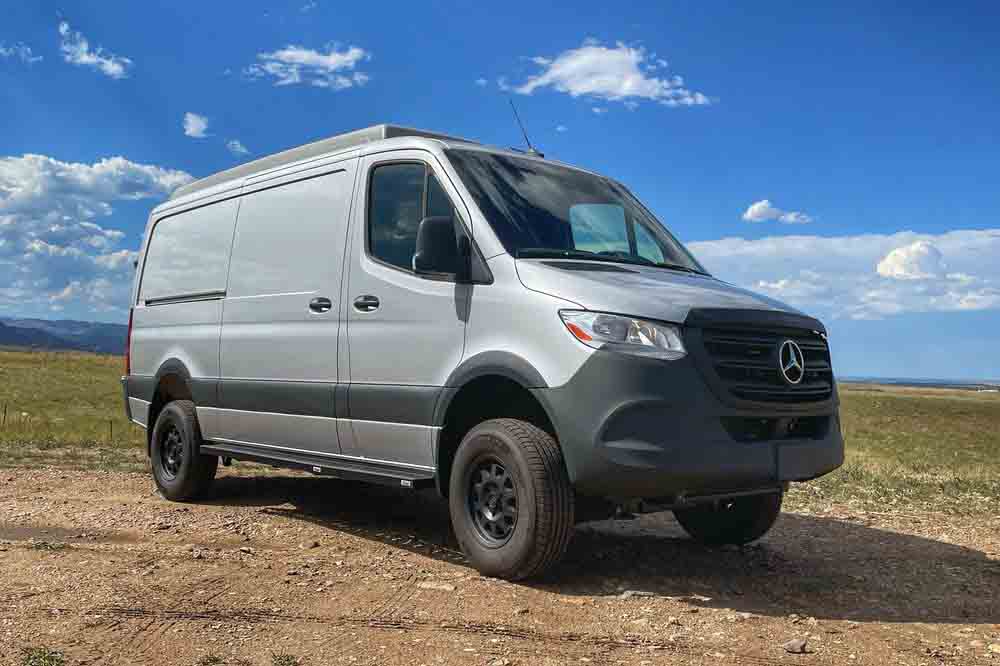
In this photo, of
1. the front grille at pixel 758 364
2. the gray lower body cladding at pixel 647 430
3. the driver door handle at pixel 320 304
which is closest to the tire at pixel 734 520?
the front grille at pixel 758 364

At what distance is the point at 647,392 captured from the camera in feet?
15.7

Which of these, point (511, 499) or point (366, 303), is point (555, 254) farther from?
point (511, 499)

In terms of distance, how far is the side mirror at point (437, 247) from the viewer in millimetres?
5441

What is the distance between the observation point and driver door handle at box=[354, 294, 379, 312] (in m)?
6.20

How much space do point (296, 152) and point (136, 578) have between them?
3.73 metres

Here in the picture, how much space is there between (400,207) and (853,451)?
15196 millimetres

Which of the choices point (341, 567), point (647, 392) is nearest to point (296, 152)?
point (341, 567)

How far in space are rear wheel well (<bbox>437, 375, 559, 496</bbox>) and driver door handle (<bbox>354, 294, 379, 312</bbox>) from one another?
98cm

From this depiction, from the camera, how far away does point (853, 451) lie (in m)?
18.9

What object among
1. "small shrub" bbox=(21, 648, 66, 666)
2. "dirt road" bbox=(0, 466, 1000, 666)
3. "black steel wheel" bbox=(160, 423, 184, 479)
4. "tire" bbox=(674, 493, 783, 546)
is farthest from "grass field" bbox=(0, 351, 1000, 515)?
"small shrub" bbox=(21, 648, 66, 666)

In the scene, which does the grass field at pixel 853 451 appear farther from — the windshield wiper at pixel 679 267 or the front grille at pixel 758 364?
the front grille at pixel 758 364

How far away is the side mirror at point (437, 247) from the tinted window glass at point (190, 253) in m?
3.01

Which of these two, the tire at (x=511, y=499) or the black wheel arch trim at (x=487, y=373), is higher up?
the black wheel arch trim at (x=487, y=373)

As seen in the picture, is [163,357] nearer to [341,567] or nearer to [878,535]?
[341,567]
